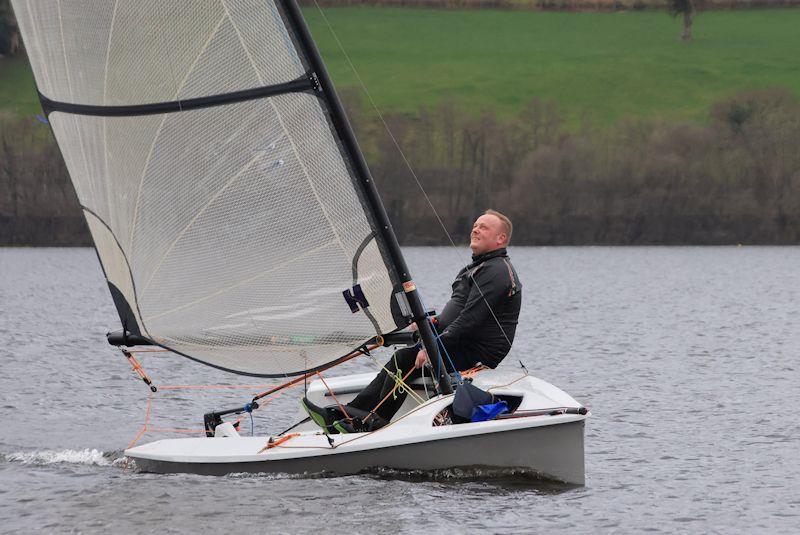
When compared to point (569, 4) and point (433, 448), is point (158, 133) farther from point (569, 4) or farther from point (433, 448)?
point (569, 4)

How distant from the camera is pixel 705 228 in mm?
85562

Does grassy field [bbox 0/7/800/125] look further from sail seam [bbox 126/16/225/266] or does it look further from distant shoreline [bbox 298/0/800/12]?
sail seam [bbox 126/16/225/266]

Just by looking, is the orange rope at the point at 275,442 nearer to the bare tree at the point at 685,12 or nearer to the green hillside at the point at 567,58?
the green hillside at the point at 567,58

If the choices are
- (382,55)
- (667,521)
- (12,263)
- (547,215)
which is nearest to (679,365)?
(667,521)

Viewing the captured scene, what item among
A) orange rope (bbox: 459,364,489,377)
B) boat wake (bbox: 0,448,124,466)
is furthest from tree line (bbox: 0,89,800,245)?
orange rope (bbox: 459,364,489,377)

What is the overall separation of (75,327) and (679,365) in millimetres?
14641

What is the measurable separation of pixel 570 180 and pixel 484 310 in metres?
76.1

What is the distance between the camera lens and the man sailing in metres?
10.7

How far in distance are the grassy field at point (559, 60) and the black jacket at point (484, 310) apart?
260 ft

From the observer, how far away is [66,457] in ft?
41.8

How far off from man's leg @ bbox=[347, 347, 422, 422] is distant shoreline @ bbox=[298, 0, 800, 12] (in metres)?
99.8

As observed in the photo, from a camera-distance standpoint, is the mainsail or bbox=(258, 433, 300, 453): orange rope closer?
the mainsail

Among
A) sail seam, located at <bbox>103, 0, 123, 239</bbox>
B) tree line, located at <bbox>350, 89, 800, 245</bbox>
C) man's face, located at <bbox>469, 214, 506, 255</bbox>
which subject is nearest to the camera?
sail seam, located at <bbox>103, 0, 123, 239</bbox>

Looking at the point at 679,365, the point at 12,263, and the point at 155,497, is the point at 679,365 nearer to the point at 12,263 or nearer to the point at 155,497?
the point at 155,497
